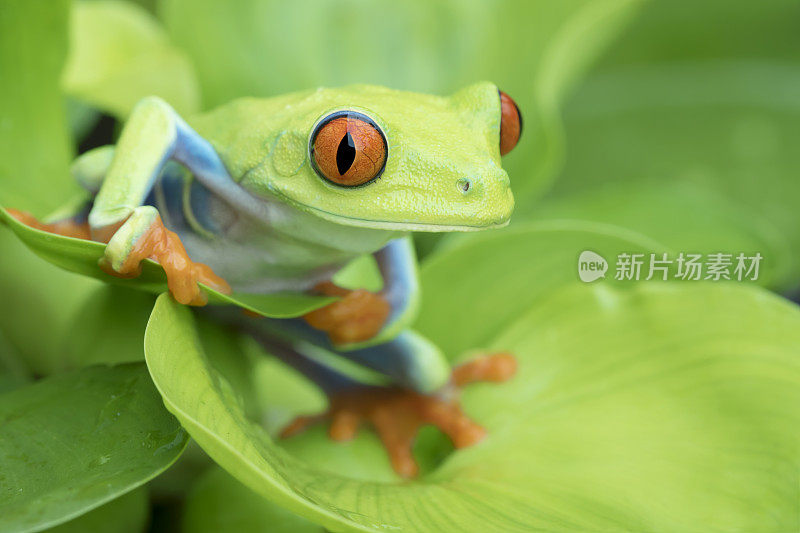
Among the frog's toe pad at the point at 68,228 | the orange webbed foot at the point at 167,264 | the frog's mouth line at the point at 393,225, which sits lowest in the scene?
the frog's toe pad at the point at 68,228

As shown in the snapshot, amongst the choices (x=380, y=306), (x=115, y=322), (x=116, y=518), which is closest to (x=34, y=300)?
(x=115, y=322)

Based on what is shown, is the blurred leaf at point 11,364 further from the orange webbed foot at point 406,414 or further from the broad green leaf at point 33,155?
the orange webbed foot at point 406,414

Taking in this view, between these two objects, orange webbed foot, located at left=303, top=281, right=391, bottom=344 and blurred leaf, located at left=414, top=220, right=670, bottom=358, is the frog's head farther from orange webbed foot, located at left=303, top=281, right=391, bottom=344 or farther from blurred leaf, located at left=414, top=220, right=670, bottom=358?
blurred leaf, located at left=414, top=220, right=670, bottom=358

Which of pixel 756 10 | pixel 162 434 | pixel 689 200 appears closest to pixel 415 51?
pixel 689 200

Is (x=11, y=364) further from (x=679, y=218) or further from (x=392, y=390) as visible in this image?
(x=679, y=218)

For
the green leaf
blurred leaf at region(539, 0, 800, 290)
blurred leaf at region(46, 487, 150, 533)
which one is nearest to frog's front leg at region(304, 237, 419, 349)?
the green leaf

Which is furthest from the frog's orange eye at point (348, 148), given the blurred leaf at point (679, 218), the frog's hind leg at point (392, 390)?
the blurred leaf at point (679, 218)

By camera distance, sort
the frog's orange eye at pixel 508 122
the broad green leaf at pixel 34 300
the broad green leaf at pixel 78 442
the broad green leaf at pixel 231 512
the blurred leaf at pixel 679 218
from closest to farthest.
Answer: the broad green leaf at pixel 78 442 → the frog's orange eye at pixel 508 122 → the broad green leaf at pixel 231 512 → the broad green leaf at pixel 34 300 → the blurred leaf at pixel 679 218
